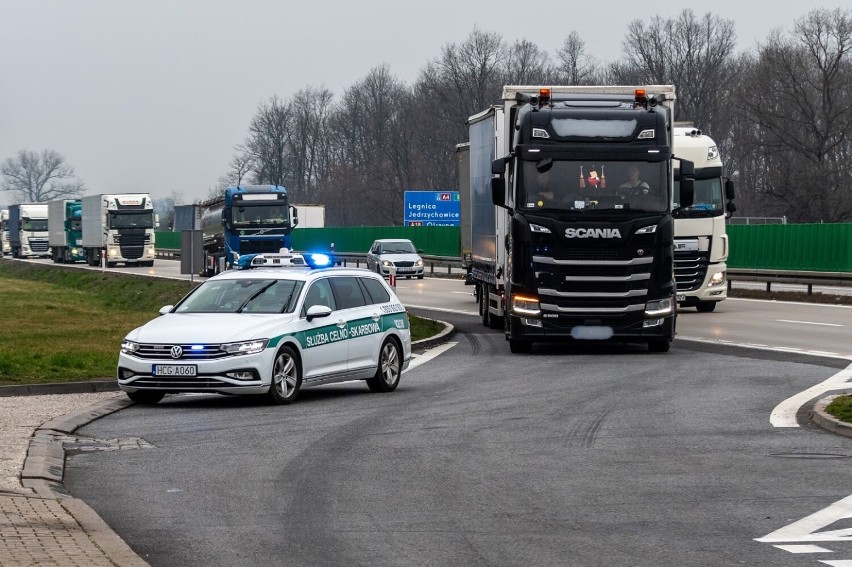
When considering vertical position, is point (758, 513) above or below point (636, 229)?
below

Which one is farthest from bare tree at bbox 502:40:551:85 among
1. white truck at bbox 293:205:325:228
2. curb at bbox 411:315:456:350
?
curb at bbox 411:315:456:350

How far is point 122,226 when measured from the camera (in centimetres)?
7519

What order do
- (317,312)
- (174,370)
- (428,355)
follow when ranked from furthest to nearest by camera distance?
(428,355) < (317,312) < (174,370)

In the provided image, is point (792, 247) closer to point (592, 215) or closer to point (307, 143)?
point (592, 215)

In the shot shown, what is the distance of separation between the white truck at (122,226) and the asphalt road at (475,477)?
59.2 metres

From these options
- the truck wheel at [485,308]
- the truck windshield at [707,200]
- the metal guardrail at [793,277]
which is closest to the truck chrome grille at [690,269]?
the truck windshield at [707,200]

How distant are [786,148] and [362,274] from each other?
57.9 meters

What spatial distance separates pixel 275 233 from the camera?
54.7 m

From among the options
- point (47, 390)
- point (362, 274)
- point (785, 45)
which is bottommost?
point (47, 390)

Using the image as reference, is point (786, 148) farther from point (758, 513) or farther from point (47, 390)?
point (758, 513)

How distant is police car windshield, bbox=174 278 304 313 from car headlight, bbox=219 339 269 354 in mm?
1008

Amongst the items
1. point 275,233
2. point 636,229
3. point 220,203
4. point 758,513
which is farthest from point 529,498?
point 220,203

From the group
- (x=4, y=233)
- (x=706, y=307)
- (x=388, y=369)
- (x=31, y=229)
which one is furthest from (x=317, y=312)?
(x=4, y=233)

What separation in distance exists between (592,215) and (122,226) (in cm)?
5689
